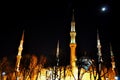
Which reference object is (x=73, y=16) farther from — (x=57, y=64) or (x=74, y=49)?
(x=57, y=64)

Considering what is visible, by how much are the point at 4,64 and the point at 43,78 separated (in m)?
8.57

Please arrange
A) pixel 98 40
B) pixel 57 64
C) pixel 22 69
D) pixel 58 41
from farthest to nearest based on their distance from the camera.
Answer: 1. pixel 58 41
2. pixel 98 40
3. pixel 57 64
4. pixel 22 69

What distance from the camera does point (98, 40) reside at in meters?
44.2

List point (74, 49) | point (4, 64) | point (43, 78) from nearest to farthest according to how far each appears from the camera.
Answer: point (4, 64)
point (43, 78)
point (74, 49)

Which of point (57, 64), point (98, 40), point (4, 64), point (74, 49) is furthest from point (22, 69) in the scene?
point (98, 40)

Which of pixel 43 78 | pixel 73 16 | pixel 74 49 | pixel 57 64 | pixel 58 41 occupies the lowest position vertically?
pixel 43 78

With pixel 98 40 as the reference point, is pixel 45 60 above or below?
below

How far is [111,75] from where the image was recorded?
36438mm

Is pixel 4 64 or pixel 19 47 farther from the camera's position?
pixel 19 47

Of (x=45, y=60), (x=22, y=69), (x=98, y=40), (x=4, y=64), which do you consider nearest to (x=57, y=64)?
(x=22, y=69)

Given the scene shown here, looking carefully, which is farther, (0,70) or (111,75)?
(111,75)

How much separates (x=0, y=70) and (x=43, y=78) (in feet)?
33.7

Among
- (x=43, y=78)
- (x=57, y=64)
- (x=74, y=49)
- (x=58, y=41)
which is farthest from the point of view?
(x=58, y=41)

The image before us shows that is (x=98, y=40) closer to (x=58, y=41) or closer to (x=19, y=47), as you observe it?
(x=58, y=41)
